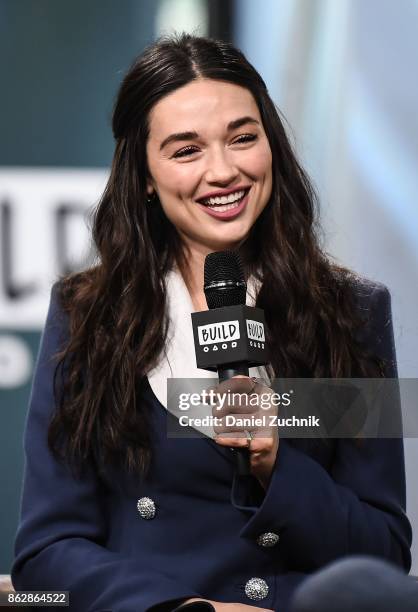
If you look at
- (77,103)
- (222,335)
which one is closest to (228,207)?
(222,335)

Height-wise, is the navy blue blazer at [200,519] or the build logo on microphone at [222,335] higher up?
the build logo on microphone at [222,335]

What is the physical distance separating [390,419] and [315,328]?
17 centimetres

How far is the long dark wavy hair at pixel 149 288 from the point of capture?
5.11 ft

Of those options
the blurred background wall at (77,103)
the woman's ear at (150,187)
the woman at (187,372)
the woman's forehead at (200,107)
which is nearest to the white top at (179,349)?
the woman at (187,372)

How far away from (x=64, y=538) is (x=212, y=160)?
58cm

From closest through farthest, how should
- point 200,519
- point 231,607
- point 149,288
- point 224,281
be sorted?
1. point 224,281
2. point 231,607
3. point 200,519
4. point 149,288

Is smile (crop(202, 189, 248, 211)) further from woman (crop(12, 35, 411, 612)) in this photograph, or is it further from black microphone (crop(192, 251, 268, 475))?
black microphone (crop(192, 251, 268, 475))

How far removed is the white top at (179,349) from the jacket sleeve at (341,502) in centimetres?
15

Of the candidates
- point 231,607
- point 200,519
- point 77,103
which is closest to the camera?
point 231,607

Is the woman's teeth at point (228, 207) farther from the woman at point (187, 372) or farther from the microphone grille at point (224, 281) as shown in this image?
the microphone grille at point (224, 281)

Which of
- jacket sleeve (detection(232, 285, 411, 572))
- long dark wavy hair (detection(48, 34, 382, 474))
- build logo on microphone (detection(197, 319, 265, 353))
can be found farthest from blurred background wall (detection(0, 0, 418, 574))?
build logo on microphone (detection(197, 319, 265, 353))

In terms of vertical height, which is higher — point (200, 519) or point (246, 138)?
point (246, 138)

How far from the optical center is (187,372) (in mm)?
1564

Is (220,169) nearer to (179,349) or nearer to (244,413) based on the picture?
(179,349)
